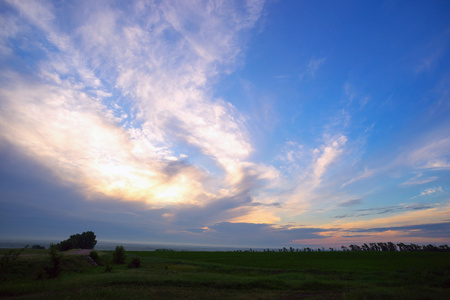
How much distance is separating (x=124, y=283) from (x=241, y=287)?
10345mm

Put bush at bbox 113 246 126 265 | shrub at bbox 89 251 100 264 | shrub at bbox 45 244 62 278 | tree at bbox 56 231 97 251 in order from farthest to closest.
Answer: tree at bbox 56 231 97 251 < bush at bbox 113 246 126 265 < shrub at bbox 89 251 100 264 < shrub at bbox 45 244 62 278

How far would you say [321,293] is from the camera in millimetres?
17203

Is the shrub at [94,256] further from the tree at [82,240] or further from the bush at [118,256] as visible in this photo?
the tree at [82,240]

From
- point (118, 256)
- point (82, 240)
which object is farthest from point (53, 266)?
Answer: point (82, 240)

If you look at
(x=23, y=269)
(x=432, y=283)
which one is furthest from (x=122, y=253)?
(x=432, y=283)

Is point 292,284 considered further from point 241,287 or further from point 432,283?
point 432,283

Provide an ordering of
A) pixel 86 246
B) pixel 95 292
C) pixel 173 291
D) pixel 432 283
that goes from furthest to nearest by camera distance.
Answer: pixel 86 246, pixel 432 283, pixel 173 291, pixel 95 292

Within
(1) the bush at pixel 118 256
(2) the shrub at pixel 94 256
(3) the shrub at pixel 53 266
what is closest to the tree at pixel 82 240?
(1) the bush at pixel 118 256

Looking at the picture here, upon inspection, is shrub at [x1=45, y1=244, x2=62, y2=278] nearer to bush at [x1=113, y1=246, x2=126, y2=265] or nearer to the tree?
bush at [x1=113, y1=246, x2=126, y2=265]

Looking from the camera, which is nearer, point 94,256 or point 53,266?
point 53,266

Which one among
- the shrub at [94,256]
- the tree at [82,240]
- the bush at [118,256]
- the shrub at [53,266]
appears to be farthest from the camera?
the tree at [82,240]

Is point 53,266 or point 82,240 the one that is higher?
point 82,240

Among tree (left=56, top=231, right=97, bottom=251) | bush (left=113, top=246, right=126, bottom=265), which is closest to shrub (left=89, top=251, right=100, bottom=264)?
bush (left=113, top=246, right=126, bottom=265)

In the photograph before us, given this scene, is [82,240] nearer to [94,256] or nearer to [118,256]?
[118,256]
